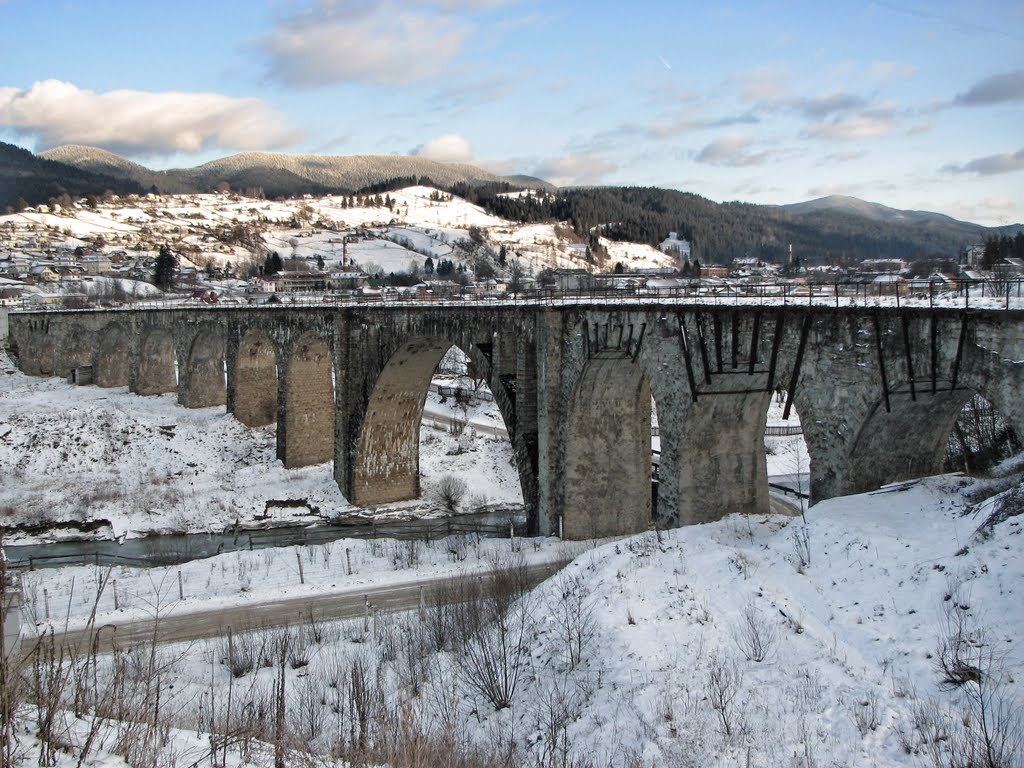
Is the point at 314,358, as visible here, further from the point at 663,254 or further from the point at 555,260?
the point at 663,254

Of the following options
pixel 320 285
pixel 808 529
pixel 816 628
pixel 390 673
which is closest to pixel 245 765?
pixel 390 673

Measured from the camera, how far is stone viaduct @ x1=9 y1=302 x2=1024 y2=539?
541 inches

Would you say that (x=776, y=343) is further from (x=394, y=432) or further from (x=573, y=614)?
(x=394, y=432)

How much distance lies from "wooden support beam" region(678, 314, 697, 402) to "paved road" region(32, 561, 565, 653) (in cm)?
499

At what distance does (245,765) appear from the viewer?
777 cm

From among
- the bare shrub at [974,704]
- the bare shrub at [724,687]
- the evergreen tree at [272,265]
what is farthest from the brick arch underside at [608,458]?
the evergreen tree at [272,265]

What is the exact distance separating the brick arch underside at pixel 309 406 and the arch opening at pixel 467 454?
4.62 m

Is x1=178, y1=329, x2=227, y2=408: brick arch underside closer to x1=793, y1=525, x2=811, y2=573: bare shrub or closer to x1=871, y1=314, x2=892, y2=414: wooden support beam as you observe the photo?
x1=793, y1=525, x2=811, y2=573: bare shrub

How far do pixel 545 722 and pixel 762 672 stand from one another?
286 centimetres

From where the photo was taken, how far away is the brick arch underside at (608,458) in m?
22.6

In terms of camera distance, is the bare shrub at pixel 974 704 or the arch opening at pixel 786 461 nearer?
the bare shrub at pixel 974 704

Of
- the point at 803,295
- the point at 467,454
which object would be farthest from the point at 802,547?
the point at 467,454

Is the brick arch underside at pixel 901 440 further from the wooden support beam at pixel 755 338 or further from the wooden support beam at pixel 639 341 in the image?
the wooden support beam at pixel 639 341

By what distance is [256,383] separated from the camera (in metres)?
41.6
